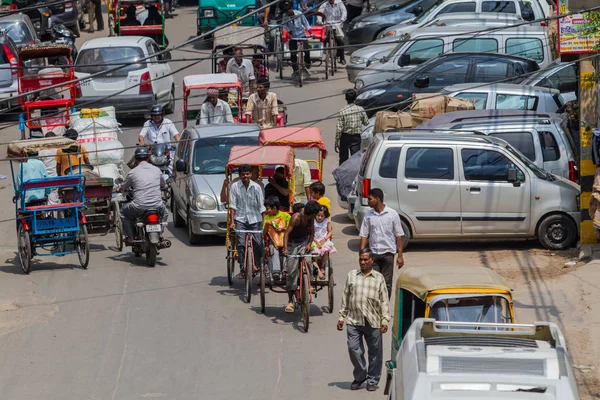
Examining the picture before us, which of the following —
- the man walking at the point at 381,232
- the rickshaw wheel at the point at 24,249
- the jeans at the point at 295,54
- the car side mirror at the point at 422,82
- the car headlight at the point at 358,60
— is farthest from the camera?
the jeans at the point at 295,54

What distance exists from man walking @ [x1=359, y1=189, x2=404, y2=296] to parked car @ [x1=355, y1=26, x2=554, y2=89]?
436 inches

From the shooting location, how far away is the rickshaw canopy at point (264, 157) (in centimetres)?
1434

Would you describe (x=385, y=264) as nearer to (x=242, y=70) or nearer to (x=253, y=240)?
(x=253, y=240)

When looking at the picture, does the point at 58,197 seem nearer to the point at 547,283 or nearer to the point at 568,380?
the point at 547,283

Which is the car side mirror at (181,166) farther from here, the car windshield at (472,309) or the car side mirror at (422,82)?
the car windshield at (472,309)

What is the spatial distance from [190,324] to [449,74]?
417 inches

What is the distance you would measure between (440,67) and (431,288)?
13118mm

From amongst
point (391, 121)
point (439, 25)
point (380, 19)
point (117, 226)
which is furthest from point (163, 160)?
point (380, 19)

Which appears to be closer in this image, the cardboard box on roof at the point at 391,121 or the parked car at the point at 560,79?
the cardboard box on roof at the point at 391,121

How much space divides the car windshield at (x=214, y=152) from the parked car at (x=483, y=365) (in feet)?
33.5

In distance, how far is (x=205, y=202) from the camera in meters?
16.6

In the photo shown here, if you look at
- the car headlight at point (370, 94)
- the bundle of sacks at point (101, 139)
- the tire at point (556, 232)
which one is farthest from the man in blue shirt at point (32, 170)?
the car headlight at point (370, 94)

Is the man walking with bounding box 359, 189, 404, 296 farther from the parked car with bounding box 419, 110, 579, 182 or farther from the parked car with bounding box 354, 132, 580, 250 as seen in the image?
the parked car with bounding box 419, 110, 579, 182

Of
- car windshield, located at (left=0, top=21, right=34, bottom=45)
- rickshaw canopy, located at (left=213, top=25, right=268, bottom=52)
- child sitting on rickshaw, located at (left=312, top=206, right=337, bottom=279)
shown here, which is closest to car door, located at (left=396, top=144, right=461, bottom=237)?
child sitting on rickshaw, located at (left=312, top=206, right=337, bottom=279)
